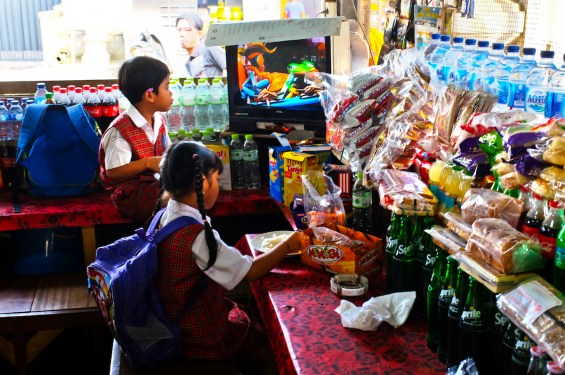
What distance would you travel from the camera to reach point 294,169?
9.88 feet

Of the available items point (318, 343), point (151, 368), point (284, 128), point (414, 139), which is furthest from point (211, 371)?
point (284, 128)

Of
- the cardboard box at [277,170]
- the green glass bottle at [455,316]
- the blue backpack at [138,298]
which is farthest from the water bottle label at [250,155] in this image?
the green glass bottle at [455,316]

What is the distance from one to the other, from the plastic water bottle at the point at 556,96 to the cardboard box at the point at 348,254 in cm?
66

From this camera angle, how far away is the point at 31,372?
3301 millimetres

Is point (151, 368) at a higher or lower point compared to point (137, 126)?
lower

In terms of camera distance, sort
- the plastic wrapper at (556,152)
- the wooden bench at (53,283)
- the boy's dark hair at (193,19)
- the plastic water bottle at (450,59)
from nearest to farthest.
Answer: the plastic wrapper at (556,152)
the plastic water bottle at (450,59)
the wooden bench at (53,283)
the boy's dark hair at (193,19)

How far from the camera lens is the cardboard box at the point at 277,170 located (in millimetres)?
3145

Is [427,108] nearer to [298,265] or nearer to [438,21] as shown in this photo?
[298,265]

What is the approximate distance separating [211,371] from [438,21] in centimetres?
194

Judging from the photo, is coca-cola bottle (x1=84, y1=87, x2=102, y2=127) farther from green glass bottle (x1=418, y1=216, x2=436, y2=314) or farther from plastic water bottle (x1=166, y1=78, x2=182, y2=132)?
green glass bottle (x1=418, y1=216, x2=436, y2=314)

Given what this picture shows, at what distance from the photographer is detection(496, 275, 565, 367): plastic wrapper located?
1.12 meters

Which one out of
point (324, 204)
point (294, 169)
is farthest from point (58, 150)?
point (324, 204)

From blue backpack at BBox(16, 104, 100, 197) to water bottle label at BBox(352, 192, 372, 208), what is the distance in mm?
1828

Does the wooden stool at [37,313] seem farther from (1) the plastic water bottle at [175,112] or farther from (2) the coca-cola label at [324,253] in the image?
(2) the coca-cola label at [324,253]
